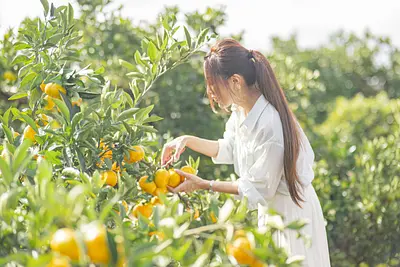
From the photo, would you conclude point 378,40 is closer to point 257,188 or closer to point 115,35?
point 115,35

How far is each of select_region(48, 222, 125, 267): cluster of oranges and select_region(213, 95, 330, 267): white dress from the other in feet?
3.74

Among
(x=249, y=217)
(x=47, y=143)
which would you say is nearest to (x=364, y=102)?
(x=249, y=217)

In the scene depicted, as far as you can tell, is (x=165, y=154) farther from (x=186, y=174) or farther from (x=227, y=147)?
(x=227, y=147)

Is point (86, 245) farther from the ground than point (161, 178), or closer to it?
farther from the ground

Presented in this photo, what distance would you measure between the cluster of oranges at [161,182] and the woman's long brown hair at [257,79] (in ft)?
1.36

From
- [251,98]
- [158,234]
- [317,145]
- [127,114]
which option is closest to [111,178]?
[127,114]

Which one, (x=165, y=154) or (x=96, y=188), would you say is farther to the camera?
(x=165, y=154)

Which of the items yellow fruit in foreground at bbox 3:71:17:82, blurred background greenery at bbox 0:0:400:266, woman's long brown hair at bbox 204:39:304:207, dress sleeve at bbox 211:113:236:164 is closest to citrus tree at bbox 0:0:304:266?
woman's long brown hair at bbox 204:39:304:207

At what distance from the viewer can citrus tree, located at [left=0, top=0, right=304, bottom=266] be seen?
1.09m

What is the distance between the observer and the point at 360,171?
400 cm

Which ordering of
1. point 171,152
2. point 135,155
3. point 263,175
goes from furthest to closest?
1. point 171,152
2. point 263,175
3. point 135,155

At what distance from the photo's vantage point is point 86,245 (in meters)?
1.04

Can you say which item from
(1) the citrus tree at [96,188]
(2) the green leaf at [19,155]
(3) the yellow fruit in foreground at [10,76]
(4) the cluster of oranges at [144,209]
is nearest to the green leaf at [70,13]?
(1) the citrus tree at [96,188]

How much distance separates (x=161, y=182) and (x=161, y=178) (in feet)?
0.05
